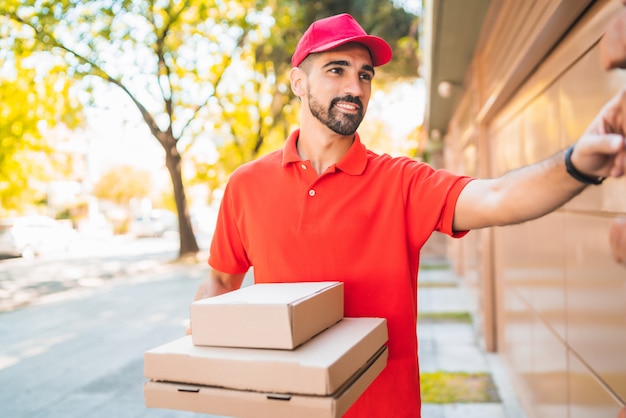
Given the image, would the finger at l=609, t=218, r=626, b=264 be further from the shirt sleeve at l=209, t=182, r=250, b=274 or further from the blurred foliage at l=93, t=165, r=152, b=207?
the blurred foliage at l=93, t=165, r=152, b=207

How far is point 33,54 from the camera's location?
13.9 meters

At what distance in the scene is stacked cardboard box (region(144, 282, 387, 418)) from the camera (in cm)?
129

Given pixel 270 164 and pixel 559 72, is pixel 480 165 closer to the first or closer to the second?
pixel 559 72

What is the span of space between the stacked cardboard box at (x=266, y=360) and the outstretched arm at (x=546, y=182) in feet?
1.41

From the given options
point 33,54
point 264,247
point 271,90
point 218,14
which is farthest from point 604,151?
point 271,90

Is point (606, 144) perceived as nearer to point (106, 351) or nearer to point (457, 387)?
point (457, 387)

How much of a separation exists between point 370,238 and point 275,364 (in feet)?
2.04

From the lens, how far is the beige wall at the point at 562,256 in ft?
7.01

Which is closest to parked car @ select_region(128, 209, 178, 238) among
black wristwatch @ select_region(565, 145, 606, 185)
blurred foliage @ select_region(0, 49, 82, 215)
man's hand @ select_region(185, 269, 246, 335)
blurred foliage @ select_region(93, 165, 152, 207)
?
blurred foliage @ select_region(0, 49, 82, 215)

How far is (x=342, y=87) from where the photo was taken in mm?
1890

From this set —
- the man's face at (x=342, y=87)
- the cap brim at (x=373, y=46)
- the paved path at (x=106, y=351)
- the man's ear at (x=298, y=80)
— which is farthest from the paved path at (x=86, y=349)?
the cap brim at (x=373, y=46)

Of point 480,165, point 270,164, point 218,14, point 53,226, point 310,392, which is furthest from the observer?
point 53,226

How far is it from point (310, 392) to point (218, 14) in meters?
16.2

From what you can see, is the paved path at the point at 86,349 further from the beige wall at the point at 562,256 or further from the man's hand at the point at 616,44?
the man's hand at the point at 616,44
